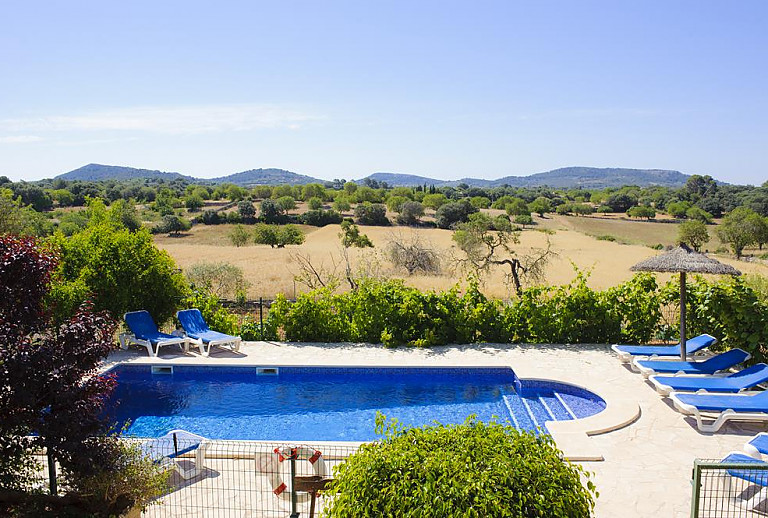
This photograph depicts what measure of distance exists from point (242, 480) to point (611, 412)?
5.18 m

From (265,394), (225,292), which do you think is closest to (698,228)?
(225,292)

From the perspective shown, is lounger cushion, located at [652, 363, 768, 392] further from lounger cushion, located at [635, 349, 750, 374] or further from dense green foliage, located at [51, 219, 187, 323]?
dense green foliage, located at [51, 219, 187, 323]

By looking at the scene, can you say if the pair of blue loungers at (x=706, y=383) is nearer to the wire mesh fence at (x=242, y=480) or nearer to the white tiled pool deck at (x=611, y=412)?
the white tiled pool deck at (x=611, y=412)

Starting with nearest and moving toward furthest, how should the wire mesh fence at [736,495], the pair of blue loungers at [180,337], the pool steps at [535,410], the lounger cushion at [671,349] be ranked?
the wire mesh fence at [736,495], the pool steps at [535,410], the lounger cushion at [671,349], the pair of blue loungers at [180,337]

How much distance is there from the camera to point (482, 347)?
40.1ft

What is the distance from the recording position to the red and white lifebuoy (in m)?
5.58

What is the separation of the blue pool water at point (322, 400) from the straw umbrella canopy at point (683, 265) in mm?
2312

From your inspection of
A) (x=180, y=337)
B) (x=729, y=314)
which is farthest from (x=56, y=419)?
(x=729, y=314)

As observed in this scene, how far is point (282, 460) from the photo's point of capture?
18.1 ft

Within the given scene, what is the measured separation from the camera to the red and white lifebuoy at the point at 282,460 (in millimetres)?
5578

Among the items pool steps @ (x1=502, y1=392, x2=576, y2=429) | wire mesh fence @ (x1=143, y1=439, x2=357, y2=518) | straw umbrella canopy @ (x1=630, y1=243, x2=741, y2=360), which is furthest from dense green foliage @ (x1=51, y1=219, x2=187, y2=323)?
straw umbrella canopy @ (x1=630, y1=243, x2=741, y2=360)

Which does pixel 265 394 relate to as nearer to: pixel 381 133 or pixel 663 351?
pixel 663 351

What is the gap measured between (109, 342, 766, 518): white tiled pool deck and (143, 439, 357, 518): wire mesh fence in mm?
2727

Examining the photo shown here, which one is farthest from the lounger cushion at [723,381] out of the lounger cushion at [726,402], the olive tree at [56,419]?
the olive tree at [56,419]
